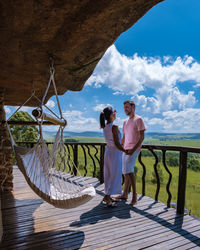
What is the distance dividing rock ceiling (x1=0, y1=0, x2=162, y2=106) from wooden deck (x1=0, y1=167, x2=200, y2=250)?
175 cm

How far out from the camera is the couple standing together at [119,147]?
7.64 ft

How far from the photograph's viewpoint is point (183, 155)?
7.20 feet

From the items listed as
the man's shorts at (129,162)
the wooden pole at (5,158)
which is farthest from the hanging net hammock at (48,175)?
the wooden pole at (5,158)

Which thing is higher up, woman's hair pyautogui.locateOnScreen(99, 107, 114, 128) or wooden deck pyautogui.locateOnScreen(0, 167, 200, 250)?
woman's hair pyautogui.locateOnScreen(99, 107, 114, 128)

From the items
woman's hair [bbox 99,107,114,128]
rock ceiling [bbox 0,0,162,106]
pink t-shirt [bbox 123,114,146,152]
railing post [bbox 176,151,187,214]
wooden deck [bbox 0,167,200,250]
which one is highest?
rock ceiling [bbox 0,0,162,106]

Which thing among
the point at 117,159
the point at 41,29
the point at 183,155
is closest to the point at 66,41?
the point at 41,29

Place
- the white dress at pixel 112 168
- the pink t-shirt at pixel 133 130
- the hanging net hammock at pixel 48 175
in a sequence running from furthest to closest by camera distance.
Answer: the white dress at pixel 112 168
the pink t-shirt at pixel 133 130
the hanging net hammock at pixel 48 175

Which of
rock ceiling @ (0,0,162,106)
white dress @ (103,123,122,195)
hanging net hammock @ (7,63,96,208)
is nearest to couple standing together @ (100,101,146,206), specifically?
white dress @ (103,123,122,195)

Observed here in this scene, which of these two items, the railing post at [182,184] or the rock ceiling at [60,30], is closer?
the rock ceiling at [60,30]

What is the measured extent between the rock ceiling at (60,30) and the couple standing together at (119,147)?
0.75m

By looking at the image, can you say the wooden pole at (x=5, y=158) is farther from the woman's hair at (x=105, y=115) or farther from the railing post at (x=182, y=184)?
the railing post at (x=182, y=184)

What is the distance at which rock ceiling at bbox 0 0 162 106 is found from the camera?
1304mm

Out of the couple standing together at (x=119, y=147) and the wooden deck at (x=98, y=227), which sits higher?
the couple standing together at (x=119, y=147)

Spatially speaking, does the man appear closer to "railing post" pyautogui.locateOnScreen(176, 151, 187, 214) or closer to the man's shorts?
the man's shorts
